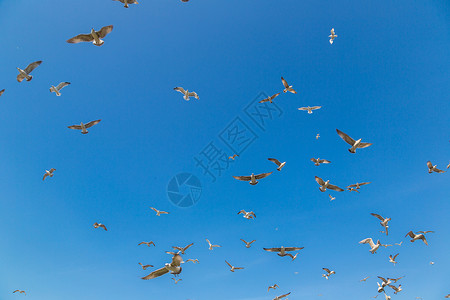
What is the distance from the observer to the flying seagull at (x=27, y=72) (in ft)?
60.8

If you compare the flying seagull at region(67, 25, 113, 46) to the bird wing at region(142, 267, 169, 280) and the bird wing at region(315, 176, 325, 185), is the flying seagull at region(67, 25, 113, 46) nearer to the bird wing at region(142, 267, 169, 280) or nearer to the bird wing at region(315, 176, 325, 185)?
the bird wing at region(142, 267, 169, 280)

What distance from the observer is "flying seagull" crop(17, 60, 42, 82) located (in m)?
18.5

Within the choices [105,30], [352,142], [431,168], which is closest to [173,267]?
[105,30]

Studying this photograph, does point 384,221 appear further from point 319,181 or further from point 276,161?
point 276,161

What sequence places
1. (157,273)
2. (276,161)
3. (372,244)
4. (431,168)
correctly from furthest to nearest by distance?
(431,168) < (372,244) < (276,161) < (157,273)

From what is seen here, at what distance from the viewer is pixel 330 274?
3403 cm

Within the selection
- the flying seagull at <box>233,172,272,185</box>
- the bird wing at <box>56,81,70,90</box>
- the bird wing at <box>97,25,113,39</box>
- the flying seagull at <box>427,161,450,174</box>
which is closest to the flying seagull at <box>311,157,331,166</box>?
the flying seagull at <box>233,172,272,185</box>

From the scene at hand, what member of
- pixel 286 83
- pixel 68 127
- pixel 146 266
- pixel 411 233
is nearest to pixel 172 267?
pixel 68 127

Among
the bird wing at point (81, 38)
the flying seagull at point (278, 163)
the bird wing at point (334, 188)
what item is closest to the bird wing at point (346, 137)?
the bird wing at point (334, 188)

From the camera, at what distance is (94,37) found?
53.6 ft

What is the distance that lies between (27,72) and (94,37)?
746 cm

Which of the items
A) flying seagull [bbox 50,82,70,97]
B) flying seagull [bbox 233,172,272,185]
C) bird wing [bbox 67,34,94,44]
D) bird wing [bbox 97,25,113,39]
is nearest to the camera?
bird wing [bbox 97,25,113,39]

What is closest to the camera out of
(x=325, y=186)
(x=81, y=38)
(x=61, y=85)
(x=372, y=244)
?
(x=81, y=38)

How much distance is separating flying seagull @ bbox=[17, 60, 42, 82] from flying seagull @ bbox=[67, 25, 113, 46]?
4.73m
